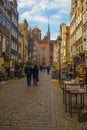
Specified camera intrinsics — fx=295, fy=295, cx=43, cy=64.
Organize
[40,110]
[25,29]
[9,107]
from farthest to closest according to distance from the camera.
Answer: [25,29]
[9,107]
[40,110]

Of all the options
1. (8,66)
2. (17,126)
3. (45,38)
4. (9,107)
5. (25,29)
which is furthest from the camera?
(45,38)

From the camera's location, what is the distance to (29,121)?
8789mm

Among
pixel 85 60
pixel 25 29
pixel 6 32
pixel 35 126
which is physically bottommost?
pixel 35 126

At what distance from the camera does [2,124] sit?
8.37 meters

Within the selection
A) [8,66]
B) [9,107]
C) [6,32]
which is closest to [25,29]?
[6,32]

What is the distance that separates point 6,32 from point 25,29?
131 feet

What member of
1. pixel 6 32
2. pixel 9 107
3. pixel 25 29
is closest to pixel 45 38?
pixel 25 29

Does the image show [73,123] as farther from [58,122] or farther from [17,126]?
[17,126]

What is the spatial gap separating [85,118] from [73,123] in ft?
1.42

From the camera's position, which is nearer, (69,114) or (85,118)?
(85,118)

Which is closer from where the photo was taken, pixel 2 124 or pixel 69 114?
pixel 2 124

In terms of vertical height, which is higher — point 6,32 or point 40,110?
point 6,32

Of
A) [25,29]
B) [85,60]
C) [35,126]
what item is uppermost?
[25,29]

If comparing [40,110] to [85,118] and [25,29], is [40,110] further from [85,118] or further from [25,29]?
[25,29]
